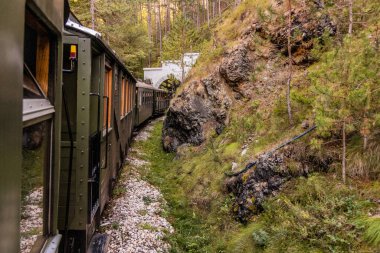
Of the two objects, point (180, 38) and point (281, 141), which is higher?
point (180, 38)

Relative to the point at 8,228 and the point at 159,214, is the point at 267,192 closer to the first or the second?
the point at 159,214

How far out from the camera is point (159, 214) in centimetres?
759

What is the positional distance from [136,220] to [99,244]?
169 cm

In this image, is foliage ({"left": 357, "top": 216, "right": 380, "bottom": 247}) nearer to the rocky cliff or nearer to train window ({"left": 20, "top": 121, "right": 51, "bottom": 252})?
the rocky cliff

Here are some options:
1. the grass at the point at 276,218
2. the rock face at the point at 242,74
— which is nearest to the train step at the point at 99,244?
the grass at the point at 276,218

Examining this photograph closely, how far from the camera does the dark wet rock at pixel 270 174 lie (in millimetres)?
5969

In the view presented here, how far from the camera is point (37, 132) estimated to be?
215cm

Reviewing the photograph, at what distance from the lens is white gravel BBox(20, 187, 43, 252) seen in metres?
1.90

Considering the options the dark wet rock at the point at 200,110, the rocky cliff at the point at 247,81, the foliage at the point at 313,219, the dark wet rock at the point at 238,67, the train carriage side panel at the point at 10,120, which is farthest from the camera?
the dark wet rock at the point at 200,110

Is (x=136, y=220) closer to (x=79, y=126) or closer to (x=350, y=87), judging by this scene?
(x=79, y=126)

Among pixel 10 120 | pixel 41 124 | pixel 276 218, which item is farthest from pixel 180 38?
pixel 10 120

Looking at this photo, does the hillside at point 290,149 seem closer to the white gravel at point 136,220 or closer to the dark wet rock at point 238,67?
the dark wet rock at point 238,67

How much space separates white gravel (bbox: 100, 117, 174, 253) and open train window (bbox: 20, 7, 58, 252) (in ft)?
→ 11.6

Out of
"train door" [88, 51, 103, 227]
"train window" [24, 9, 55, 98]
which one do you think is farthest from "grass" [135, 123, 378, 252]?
"train window" [24, 9, 55, 98]
